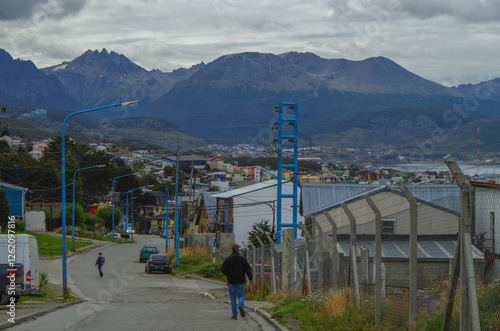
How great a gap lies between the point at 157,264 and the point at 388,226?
1476 cm

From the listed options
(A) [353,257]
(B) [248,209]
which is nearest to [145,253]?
(B) [248,209]

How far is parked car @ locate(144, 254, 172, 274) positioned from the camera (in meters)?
40.2

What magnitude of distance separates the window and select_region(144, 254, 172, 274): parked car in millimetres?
14556

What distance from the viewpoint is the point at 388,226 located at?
Answer: 106 feet

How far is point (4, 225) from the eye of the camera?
2208 inches

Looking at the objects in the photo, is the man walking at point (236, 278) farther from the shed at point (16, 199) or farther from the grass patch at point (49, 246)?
the shed at point (16, 199)

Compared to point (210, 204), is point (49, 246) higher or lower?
lower

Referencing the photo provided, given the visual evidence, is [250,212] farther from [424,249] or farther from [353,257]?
[353,257]

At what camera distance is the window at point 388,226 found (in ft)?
105

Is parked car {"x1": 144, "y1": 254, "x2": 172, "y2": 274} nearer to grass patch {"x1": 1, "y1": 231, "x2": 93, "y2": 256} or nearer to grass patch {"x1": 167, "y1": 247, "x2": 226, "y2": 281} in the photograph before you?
grass patch {"x1": 167, "y1": 247, "x2": 226, "y2": 281}

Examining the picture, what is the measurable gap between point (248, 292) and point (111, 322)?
9622 mm

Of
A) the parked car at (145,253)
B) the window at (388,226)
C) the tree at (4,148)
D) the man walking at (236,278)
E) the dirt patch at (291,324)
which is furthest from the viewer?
the tree at (4,148)

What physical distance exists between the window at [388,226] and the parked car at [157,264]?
14.6 meters

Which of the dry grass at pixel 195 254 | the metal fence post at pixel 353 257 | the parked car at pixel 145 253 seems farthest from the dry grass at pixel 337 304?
the parked car at pixel 145 253
